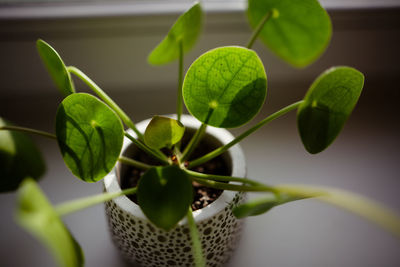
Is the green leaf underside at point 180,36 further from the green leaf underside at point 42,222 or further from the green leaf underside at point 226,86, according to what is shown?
the green leaf underside at point 42,222

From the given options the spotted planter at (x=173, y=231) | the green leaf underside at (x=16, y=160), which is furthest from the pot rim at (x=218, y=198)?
the green leaf underside at (x=16, y=160)

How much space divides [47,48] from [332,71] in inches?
14.2

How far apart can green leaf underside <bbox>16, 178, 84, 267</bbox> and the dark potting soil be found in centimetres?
22

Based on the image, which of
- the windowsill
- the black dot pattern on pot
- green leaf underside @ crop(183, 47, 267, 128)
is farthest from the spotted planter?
the windowsill

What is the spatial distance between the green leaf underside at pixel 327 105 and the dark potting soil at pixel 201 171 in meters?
0.17

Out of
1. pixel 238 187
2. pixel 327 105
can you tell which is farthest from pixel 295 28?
pixel 238 187

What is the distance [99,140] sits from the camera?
47 centimetres

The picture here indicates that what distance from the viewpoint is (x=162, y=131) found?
0.47 m

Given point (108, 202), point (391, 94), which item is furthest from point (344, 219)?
point (108, 202)

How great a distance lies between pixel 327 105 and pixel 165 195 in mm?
240

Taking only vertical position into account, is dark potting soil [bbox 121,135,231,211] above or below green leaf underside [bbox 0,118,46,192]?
below

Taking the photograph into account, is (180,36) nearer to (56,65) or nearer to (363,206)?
(56,65)

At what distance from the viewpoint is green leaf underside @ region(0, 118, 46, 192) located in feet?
1.61

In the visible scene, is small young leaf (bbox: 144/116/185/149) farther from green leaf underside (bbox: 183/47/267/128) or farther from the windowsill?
the windowsill
